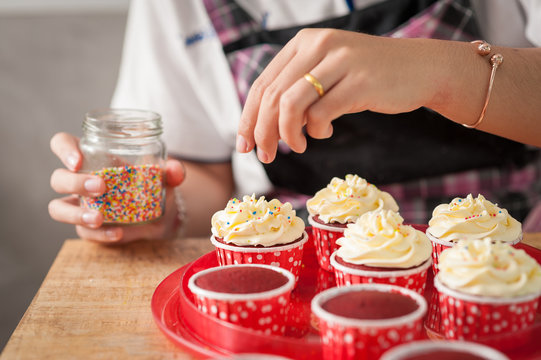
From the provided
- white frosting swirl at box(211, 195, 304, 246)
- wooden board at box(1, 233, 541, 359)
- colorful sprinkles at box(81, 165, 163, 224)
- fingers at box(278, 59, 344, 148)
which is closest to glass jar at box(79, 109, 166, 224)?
colorful sprinkles at box(81, 165, 163, 224)

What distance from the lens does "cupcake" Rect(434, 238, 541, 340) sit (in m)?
0.86

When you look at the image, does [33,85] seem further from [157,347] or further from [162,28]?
[157,347]

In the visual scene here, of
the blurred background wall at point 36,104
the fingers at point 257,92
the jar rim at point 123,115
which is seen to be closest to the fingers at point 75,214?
the jar rim at point 123,115

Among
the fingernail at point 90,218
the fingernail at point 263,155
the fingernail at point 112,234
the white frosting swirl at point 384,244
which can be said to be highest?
the fingernail at point 263,155

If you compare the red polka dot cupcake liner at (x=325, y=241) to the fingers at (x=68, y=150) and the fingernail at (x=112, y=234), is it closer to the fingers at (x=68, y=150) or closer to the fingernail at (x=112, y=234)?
the fingernail at (x=112, y=234)

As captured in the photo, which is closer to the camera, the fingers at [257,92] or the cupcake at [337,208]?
the fingers at [257,92]

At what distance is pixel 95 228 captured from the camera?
146cm

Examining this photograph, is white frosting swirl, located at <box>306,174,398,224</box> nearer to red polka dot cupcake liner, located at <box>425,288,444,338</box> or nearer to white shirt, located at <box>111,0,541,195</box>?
red polka dot cupcake liner, located at <box>425,288,444,338</box>

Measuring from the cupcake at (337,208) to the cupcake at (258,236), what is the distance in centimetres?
9

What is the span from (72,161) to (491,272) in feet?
3.44

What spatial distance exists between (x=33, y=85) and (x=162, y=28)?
868mm

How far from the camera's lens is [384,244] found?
1073 millimetres

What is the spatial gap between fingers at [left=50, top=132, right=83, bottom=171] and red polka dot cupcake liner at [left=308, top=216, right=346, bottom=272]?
0.63 m

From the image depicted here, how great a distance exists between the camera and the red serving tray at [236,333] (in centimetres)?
84
